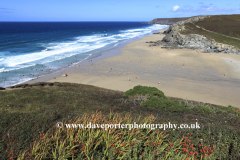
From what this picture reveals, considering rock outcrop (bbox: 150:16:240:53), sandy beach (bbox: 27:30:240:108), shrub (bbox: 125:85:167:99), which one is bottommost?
sandy beach (bbox: 27:30:240:108)

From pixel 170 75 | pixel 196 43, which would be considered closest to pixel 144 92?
pixel 170 75

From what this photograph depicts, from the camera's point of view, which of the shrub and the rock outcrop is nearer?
the shrub

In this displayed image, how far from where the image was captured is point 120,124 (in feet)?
19.0

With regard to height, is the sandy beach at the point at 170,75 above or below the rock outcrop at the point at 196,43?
below

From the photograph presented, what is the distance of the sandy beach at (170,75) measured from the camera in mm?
18486

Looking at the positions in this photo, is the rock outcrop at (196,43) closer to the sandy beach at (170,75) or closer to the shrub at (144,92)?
the sandy beach at (170,75)

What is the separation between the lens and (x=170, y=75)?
969 inches

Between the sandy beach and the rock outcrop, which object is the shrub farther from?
the rock outcrop

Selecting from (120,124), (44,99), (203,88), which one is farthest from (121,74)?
(120,124)

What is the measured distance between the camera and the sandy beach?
1849cm

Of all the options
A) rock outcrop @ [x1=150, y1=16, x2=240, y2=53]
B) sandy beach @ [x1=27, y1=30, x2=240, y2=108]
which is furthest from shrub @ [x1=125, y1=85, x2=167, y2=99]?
rock outcrop @ [x1=150, y1=16, x2=240, y2=53]

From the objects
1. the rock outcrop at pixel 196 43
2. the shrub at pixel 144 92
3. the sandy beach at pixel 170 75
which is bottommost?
the sandy beach at pixel 170 75

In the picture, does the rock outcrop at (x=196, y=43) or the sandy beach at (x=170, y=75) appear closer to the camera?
the sandy beach at (x=170, y=75)

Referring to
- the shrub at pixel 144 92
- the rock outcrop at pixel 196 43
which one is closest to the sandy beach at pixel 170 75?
the shrub at pixel 144 92
